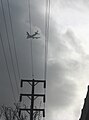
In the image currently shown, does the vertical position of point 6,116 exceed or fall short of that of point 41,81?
it falls short

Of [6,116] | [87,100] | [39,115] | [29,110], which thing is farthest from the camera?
[6,116]

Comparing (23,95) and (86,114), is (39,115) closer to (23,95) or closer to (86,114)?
(23,95)

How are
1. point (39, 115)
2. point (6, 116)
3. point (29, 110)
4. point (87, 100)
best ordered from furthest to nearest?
point (6, 116)
point (39, 115)
point (29, 110)
point (87, 100)

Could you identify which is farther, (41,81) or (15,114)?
(15,114)

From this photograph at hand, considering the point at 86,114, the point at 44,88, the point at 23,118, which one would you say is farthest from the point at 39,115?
the point at 86,114

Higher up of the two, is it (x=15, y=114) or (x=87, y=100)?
(x=87, y=100)

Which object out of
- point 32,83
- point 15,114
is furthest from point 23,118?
point 32,83

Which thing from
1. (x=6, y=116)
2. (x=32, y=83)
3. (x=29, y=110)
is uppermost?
(x=32, y=83)

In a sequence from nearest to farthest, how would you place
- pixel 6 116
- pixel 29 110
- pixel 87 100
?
pixel 87 100, pixel 29 110, pixel 6 116

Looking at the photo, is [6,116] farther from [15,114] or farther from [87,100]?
[87,100]
